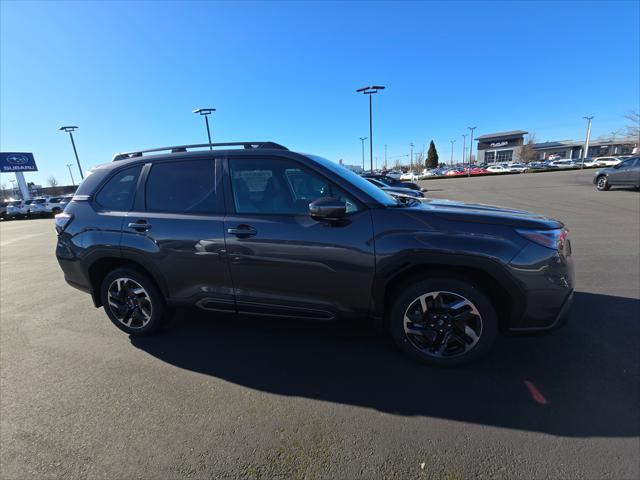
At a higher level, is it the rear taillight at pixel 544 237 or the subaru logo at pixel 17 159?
the subaru logo at pixel 17 159

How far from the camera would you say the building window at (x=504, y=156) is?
9781 cm

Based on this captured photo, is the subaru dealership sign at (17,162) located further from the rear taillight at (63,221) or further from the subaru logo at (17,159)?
the rear taillight at (63,221)

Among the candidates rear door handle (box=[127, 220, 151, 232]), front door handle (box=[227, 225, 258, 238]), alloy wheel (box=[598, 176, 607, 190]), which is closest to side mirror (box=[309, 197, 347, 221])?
front door handle (box=[227, 225, 258, 238])

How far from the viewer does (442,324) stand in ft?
8.71

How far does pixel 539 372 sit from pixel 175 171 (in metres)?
3.78

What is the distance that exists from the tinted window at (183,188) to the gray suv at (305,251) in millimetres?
12

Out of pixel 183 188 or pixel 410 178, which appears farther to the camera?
pixel 410 178

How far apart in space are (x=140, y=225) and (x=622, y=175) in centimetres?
2032

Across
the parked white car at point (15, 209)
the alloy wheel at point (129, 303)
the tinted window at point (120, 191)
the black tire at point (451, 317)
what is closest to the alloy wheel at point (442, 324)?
the black tire at point (451, 317)

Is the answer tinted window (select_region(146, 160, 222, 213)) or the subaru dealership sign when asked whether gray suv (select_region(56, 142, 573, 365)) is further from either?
the subaru dealership sign

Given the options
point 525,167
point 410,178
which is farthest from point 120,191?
point 525,167

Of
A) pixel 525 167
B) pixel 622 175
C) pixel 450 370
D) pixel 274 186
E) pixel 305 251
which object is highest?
pixel 274 186

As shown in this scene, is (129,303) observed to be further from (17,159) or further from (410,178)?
(17,159)

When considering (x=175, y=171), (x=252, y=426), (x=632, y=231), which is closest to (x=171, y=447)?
(x=252, y=426)
